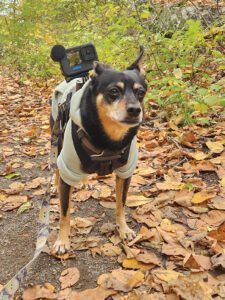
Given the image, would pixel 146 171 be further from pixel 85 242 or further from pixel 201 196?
pixel 85 242

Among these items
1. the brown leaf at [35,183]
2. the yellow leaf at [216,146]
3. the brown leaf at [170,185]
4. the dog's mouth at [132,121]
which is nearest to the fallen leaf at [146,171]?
the brown leaf at [170,185]

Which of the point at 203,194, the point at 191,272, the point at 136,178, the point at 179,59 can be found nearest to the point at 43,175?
the point at 136,178

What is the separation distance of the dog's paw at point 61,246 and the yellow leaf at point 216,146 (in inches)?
75.4

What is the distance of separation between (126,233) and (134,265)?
1.27 ft

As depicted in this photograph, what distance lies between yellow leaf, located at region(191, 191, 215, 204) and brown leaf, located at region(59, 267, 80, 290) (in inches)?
46.1

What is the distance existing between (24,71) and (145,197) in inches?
324

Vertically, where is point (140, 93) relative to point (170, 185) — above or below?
above

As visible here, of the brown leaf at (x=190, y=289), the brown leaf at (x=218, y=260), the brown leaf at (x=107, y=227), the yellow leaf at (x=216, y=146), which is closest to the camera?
the brown leaf at (x=190, y=289)

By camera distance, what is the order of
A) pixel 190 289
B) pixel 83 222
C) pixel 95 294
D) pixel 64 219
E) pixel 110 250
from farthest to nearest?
pixel 83 222 < pixel 64 219 < pixel 110 250 < pixel 95 294 < pixel 190 289

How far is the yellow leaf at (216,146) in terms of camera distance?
382 centimetres

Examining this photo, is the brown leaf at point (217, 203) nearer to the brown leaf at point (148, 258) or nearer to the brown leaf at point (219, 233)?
the brown leaf at point (219, 233)

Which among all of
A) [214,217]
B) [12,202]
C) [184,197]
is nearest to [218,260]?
[214,217]

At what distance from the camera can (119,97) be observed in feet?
7.87

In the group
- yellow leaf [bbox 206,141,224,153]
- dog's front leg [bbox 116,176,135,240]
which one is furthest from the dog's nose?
yellow leaf [bbox 206,141,224,153]
